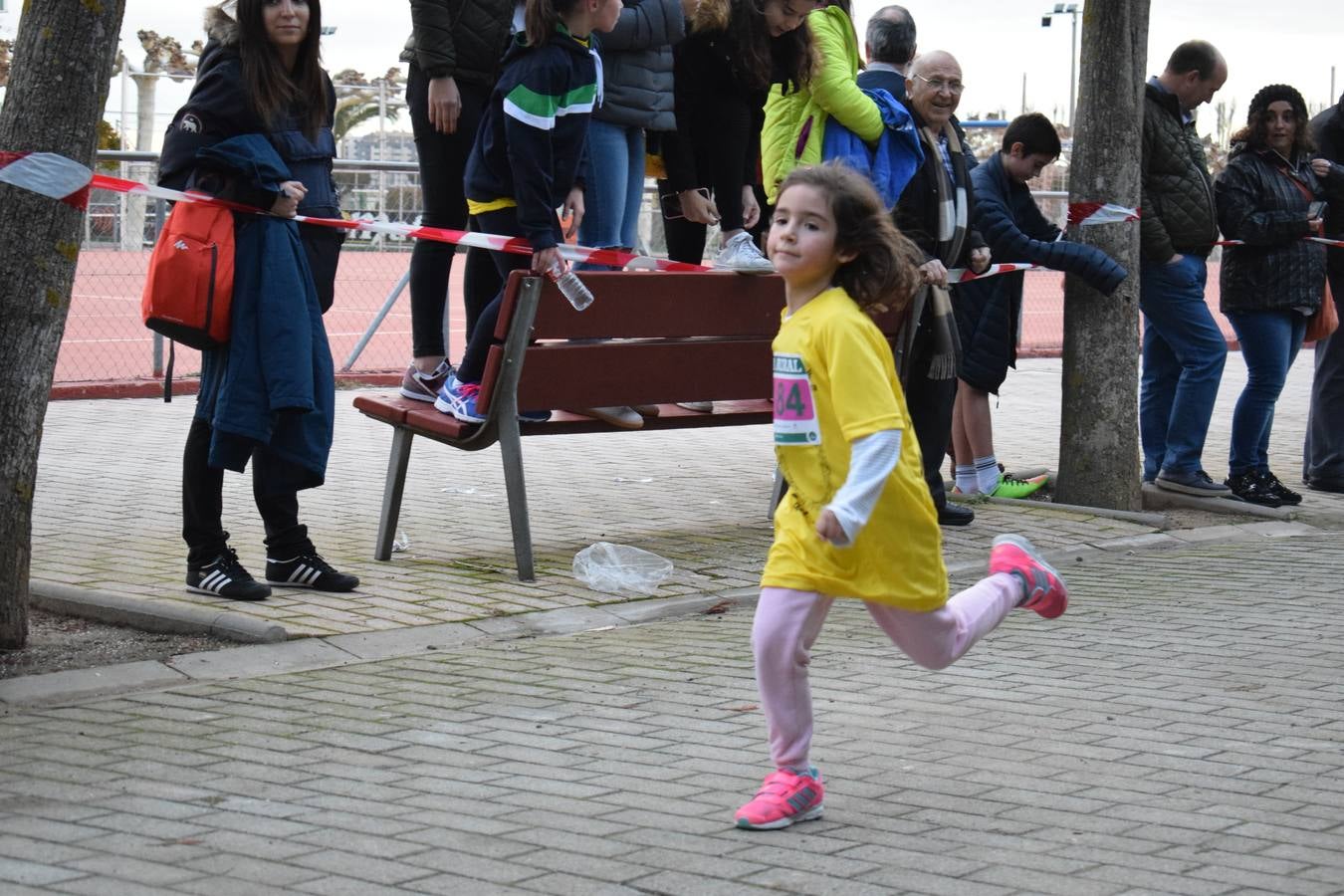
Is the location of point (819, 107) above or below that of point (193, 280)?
above

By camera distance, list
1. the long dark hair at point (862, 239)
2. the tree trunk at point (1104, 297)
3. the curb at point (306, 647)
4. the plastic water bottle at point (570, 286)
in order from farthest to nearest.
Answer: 1. the tree trunk at point (1104, 297)
2. the plastic water bottle at point (570, 286)
3. the curb at point (306, 647)
4. the long dark hair at point (862, 239)

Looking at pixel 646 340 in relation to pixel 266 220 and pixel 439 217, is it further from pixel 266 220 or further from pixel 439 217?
pixel 266 220

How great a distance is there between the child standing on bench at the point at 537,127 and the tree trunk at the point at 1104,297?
2.86 metres

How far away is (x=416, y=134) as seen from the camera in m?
7.83

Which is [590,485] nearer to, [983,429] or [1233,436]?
[983,429]

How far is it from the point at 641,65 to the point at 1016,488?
283 cm

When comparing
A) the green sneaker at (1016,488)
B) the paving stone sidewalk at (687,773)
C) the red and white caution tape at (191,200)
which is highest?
the red and white caution tape at (191,200)

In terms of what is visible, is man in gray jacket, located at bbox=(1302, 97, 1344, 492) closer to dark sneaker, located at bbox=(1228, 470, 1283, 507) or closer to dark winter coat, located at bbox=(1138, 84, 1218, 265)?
dark sneaker, located at bbox=(1228, 470, 1283, 507)

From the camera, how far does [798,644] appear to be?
420cm

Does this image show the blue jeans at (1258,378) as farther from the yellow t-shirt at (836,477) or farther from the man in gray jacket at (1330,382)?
the yellow t-shirt at (836,477)

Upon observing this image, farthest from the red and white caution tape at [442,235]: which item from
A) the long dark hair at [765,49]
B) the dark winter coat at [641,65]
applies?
the long dark hair at [765,49]

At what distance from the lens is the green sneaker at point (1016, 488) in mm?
9281

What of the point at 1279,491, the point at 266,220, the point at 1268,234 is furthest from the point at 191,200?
the point at 1279,491

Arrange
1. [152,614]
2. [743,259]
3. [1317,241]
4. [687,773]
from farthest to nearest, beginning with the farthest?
[1317,241]
[743,259]
[152,614]
[687,773]
